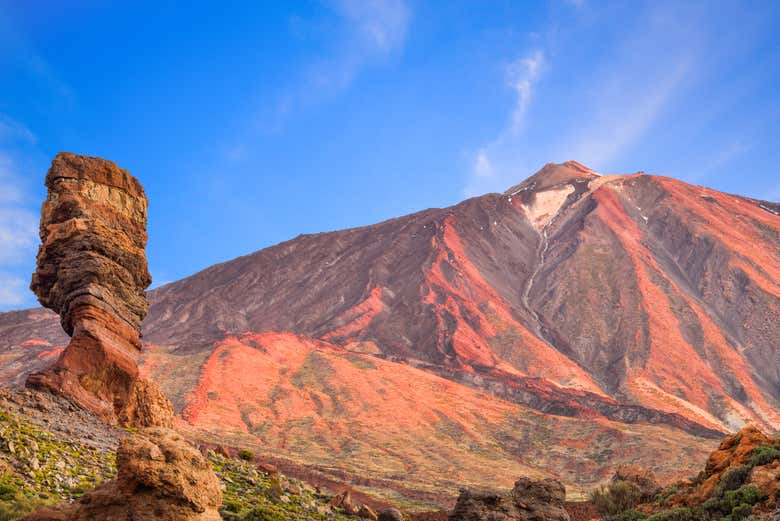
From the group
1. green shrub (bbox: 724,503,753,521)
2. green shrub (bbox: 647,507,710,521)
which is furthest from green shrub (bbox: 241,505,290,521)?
green shrub (bbox: 724,503,753,521)

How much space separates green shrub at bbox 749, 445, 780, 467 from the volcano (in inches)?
1087

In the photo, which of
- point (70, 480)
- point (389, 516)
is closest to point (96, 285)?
point (70, 480)

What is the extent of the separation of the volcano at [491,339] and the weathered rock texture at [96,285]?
2518 cm

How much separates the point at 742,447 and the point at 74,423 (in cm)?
2030

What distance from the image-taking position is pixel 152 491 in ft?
33.7

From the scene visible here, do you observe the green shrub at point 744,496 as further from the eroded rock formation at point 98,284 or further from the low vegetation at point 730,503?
the eroded rock formation at point 98,284

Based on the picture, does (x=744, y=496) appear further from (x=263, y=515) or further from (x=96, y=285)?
(x=96, y=285)

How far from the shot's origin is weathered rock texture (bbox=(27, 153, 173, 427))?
20.7 m

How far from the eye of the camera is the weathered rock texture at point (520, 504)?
2189cm

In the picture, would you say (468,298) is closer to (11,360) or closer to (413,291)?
(413,291)

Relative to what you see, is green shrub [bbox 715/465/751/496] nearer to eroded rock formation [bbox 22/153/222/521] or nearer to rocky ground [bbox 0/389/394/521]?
rocky ground [bbox 0/389/394/521]

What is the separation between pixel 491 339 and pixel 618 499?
82.0 metres

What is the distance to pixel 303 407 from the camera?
69562 millimetres

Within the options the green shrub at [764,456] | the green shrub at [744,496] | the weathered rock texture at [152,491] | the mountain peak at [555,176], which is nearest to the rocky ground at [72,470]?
the weathered rock texture at [152,491]
